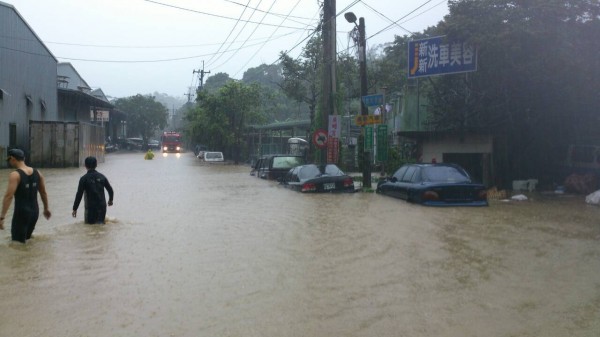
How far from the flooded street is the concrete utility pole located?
899 cm

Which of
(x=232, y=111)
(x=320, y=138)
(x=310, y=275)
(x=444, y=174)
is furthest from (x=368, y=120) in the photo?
(x=232, y=111)

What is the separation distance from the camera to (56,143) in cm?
3369

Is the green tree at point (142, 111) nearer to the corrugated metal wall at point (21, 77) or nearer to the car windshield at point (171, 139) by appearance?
the car windshield at point (171, 139)

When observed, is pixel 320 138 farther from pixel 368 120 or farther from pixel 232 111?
pixel 232 111

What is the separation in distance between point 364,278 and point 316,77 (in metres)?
29.4

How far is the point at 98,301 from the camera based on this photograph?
613cm

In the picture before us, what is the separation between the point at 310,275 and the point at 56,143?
3020 centimetres

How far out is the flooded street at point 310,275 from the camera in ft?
17.8

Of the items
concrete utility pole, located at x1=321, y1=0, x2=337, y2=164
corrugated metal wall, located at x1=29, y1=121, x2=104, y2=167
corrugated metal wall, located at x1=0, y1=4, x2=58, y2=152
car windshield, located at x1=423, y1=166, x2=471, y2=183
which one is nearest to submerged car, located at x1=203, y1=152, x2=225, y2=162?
corrugated metal wall, located at x1=0, y1=4, x2=58, y2=152

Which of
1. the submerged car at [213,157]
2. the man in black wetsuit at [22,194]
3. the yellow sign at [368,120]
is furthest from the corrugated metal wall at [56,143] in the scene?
the man in black wetsuit at [22,194]

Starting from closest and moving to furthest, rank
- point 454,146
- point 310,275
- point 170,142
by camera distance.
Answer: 1. point 310,275
2. point 454,146
3. point 170,142

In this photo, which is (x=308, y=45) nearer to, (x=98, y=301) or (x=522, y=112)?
(x=522, y=112)

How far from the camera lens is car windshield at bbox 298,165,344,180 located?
18.4 meters

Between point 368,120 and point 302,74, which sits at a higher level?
point 302,74
